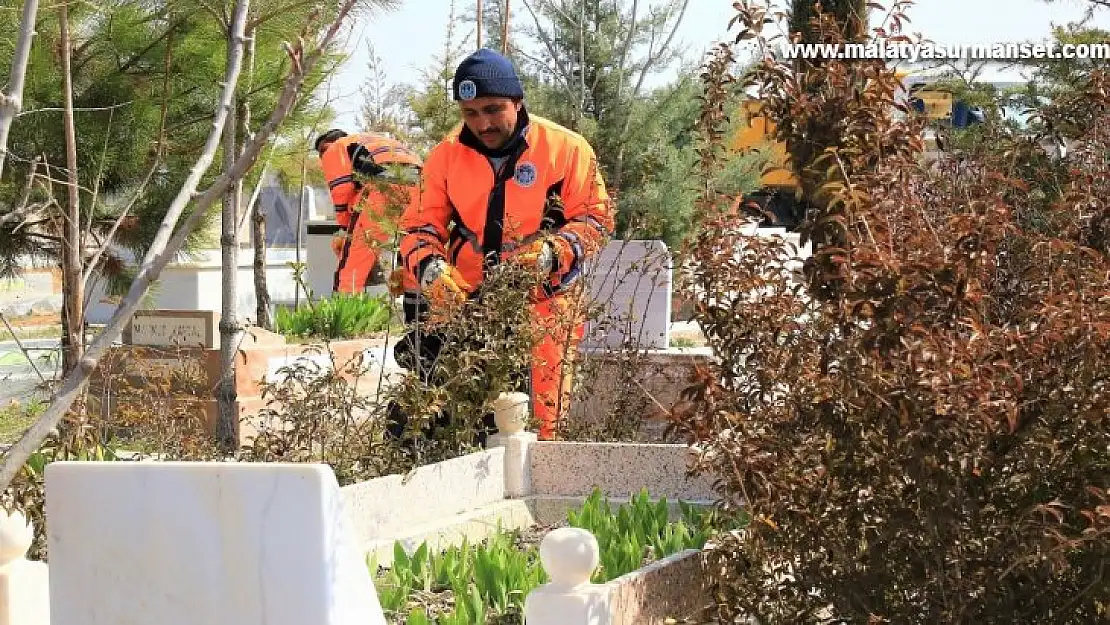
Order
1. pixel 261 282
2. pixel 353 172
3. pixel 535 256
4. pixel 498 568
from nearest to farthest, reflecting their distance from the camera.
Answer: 1. pixel 498 568
2. pixel 535 256
3. pixel 353 172
4. pixel 261 282

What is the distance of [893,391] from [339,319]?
8.95 metres

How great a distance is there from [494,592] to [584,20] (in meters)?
15.1

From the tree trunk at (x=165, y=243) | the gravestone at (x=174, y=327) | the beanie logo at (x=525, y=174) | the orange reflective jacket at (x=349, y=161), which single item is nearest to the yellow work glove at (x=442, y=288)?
the beanie logo at (x=525, y=174)

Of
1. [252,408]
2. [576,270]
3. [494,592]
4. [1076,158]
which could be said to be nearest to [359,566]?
[494,592]

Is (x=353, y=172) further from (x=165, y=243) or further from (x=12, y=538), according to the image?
(x=165, y=243)

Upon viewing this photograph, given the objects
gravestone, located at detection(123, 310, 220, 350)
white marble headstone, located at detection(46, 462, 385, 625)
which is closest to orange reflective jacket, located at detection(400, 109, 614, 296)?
→ gravestone, located at detection(123, 310, 220, 350)

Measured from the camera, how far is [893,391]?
3383 mm

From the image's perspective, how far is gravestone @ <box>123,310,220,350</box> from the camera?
8672mm

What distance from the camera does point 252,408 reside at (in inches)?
340

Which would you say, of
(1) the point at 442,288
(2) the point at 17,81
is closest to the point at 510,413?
(1) the point at 442,288

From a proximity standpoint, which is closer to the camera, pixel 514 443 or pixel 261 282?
pixel 514 443

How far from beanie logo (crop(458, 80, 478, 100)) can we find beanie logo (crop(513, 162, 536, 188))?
397mm

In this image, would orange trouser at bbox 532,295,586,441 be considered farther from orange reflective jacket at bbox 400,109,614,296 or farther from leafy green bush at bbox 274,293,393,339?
leafy green bush at bbox 274,293,393,339

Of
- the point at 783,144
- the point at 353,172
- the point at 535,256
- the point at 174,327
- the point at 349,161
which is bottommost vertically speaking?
the point at 174,327
